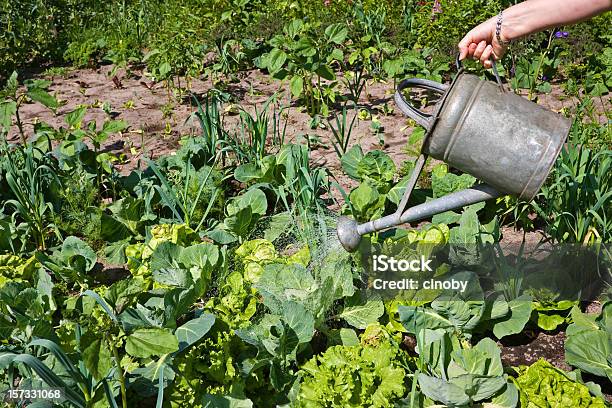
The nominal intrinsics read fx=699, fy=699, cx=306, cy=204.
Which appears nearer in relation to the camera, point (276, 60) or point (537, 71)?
point (276, 60)

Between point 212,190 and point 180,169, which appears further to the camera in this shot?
point 180,169

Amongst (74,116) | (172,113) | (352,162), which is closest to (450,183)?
(352,162)

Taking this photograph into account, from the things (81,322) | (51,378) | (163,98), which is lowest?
(163,98)

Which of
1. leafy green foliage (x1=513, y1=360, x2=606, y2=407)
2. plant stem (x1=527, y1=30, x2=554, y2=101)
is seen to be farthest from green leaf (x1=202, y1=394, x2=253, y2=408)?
plant stem (x1=527, y1=30, x2=554, y2=101)

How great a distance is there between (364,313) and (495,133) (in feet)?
2.52

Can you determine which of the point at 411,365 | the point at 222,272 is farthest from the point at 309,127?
the point at 411,365

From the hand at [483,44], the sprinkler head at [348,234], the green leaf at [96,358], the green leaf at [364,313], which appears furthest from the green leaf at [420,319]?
the green leaf at [96,358]

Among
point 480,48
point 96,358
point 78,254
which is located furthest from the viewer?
point 78,254

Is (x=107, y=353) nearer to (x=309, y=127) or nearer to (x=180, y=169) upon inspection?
(x=180, y=169)

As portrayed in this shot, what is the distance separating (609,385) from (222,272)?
1266 mm

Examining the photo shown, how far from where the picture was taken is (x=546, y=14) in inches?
73.9

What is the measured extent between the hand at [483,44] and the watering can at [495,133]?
25 cm

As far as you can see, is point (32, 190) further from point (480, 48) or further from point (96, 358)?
point (480, 48)

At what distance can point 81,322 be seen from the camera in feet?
6.97
